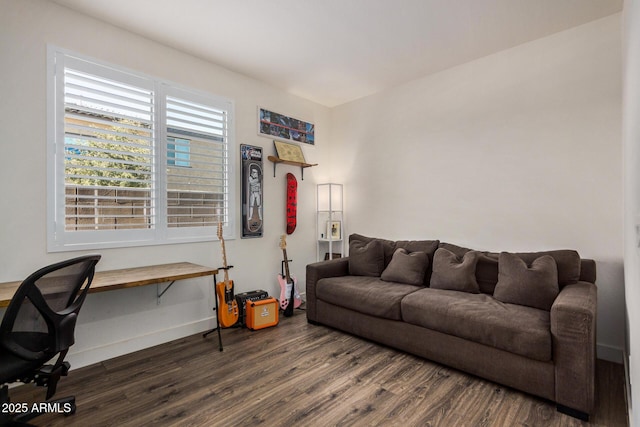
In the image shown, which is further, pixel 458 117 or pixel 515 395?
pixel 458 117

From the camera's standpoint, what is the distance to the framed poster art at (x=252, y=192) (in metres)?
3.65

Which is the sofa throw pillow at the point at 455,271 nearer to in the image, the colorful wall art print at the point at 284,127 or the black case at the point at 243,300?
the black case at the point at 243,300

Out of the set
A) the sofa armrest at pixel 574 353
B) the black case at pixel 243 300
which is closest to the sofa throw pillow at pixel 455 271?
the sofa armrest at pixel 574 353

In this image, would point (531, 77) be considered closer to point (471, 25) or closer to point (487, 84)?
point (487, 84)

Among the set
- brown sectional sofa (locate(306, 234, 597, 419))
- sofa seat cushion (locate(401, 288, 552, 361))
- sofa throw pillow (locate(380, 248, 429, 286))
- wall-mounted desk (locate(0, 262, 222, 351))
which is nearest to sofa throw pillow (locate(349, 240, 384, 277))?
brown sectional sofa (locate(306, 234, 597, 419))

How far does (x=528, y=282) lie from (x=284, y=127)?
3066 mm

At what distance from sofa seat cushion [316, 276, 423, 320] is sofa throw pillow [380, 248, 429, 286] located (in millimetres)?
68

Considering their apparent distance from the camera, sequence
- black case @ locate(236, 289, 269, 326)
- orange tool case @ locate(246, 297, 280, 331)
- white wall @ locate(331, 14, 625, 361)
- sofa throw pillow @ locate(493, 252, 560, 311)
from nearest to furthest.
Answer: sofa throw pillow @ locate(493, 252, 560, 311)
white wall @ locate(331, 14, 625, 361)
orange tool case @ locate(246, 297, 280, 331)
black case @ locate(236, 289, 269, 326)

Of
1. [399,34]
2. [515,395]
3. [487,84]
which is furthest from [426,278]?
[399,34]

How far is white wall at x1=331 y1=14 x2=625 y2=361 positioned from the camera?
2.63m

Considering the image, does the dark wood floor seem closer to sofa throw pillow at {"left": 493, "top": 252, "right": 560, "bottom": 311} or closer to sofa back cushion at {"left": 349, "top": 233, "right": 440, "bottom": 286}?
sofa throw pillow at {"left": 493, "top": 252, "right": 560, "bottom": 311}

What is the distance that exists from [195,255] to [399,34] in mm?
2813

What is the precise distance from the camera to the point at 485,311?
2.34 meters

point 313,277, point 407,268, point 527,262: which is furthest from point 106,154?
point 527,262
